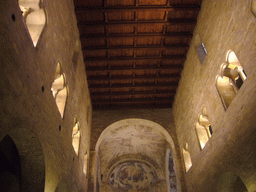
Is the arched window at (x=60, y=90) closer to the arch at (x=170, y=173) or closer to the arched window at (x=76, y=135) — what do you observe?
the arched window at (x=76, y=135)

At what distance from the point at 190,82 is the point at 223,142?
4268 millimetres

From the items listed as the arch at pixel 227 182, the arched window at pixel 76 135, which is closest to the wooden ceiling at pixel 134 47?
the arched window at pixel 76 135

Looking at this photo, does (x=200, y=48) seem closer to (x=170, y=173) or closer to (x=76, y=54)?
(x=76, y=54)

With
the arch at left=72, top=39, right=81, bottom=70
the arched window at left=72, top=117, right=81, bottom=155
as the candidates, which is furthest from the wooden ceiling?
the arched window at left=72, top=117, right=81, bottom=155

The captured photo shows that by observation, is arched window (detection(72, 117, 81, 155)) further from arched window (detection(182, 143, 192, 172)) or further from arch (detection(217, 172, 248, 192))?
arch (detection(217, 172, 248, 192))

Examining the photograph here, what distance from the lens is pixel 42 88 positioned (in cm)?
555

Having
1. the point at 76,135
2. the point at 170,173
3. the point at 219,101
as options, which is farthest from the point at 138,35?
the point at 170,173

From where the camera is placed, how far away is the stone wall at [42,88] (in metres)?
3.95

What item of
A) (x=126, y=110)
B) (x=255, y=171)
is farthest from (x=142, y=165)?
(x=255, y=171)

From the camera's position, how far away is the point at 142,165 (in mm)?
20844

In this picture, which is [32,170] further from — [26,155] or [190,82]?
[190,82]

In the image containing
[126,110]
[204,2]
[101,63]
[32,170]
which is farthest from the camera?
[126,110]

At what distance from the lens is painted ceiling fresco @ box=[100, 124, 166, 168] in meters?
17.5

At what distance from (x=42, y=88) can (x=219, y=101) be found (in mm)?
5687
